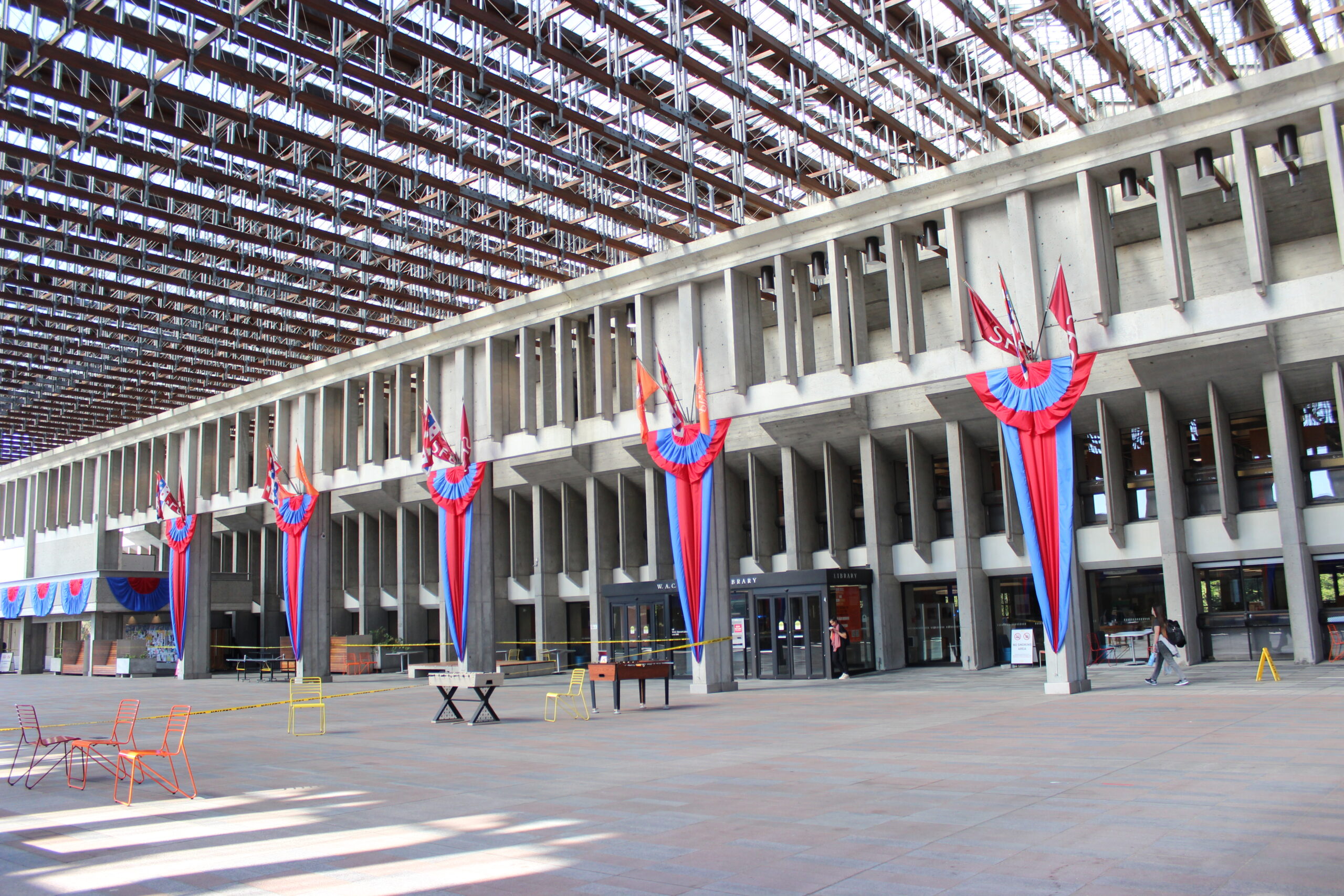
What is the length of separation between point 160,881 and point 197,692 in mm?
27638

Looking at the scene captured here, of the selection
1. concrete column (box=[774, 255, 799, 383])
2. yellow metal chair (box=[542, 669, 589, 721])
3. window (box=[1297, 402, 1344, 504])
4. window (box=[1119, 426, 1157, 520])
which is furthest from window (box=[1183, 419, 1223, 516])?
yellow metal chair (box=[542, 669, 589, 721])

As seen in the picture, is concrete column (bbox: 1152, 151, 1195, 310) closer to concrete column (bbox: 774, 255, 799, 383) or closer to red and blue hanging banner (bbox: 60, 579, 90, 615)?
concrete column (bbox: 774, 255, 799, 383)

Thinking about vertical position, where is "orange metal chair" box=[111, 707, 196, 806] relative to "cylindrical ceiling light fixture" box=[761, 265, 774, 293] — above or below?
below

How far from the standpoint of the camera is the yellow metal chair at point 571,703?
18.4m

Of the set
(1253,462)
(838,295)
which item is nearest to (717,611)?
(838,295)

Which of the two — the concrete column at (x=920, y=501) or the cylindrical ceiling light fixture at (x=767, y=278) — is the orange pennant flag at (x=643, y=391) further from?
the concrete column at (x=920, y=501)

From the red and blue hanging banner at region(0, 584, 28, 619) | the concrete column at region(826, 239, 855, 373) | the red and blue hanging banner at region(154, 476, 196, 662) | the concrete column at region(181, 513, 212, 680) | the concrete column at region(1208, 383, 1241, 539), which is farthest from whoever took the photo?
the red and blue hanging banner at region(0, 584, 28, 619)

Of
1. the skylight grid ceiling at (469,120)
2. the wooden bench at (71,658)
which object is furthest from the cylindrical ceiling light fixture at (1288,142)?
the wooden bench at (71,658)

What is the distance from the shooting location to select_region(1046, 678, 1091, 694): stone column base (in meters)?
19.2

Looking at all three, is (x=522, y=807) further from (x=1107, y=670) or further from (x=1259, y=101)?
(x=1107, y=670)

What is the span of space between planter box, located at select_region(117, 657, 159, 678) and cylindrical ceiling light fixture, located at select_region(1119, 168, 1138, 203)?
4191 cm

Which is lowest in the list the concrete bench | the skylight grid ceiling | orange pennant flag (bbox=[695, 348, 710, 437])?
the concrete bench

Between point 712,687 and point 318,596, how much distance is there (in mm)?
18580

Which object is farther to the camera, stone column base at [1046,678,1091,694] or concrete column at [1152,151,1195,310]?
stone column base at [1046,678,1091,694]
